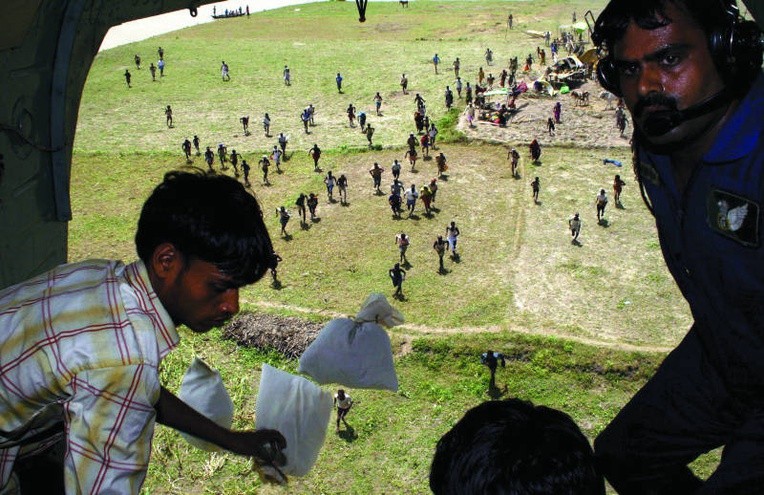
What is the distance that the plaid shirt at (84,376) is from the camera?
2.21m

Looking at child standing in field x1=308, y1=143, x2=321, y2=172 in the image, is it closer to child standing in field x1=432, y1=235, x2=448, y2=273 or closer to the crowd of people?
child standing in field x1=432, y1=235, x2=448, y2=273

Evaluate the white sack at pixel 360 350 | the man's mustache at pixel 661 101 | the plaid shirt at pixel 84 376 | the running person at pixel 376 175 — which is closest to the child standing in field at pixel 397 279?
the running person at pixel 376 175

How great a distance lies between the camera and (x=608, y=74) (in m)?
2.91

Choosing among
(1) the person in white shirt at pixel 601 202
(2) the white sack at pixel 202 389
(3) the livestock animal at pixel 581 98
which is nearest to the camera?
(2) the white sack at pixel 202 389

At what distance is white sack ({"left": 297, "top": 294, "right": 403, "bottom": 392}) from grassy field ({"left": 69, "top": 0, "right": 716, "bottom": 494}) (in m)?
7.58

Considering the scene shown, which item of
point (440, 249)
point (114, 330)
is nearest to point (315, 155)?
point (440, 249)

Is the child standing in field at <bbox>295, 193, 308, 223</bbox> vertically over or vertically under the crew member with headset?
under

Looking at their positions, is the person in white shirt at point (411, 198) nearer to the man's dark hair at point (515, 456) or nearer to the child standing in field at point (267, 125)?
the child standing in field at point (267, 125)

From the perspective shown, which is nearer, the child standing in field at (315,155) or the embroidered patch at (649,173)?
the embroidered patch at (649,173)

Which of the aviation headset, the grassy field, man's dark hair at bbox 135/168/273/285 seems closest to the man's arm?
man's dark hair at bbox 135/168/273/285

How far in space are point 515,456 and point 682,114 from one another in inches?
58.8

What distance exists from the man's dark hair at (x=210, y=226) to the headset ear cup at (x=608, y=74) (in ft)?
4.99

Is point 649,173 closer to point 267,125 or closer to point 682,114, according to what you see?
point 682,114

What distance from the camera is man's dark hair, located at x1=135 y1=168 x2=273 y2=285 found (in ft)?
8.35
